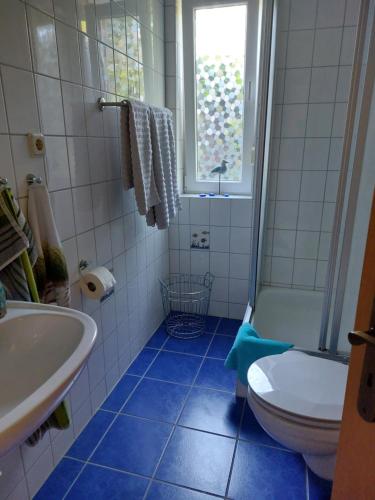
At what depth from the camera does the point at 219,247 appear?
2.50 meters

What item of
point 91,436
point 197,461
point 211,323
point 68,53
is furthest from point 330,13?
point 91,436

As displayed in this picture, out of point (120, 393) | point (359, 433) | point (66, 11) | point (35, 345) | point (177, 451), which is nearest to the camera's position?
point (359, 433)

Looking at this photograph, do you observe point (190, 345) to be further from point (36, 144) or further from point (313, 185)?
point (36, 144)

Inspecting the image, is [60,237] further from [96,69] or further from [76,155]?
[96,69]

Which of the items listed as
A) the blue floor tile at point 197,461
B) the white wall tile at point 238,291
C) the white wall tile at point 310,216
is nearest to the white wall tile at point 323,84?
the white wall tile at point 310,216

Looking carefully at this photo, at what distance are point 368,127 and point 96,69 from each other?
115cm

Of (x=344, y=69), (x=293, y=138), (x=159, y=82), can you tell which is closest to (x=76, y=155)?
(x=159, y=82)

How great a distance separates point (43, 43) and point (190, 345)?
1826 mm

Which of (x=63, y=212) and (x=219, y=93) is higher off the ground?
(x=219, y=93)

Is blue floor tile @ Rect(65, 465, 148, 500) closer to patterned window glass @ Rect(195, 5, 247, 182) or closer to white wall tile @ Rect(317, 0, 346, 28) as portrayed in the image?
patterned window glass @ Rect(195, 5, 247, 182)

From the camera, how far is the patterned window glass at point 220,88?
2.24 metres

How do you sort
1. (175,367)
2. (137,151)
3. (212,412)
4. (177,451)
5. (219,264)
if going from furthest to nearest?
(219,264) < (175,367) < (212,412) < (137,151) < (177,451)

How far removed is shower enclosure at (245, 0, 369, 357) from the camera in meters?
1.74

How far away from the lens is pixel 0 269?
103 centimetres
